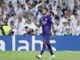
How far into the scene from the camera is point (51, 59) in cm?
1455

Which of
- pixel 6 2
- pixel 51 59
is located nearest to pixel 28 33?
pixel 6 2

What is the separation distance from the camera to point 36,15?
21281 mm

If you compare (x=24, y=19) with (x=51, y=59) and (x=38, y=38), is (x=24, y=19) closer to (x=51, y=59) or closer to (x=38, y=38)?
(x=38, y=38)

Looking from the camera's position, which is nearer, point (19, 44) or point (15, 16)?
point (19, 44)

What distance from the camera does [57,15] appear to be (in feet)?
69.7

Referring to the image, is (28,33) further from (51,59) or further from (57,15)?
(51,59)

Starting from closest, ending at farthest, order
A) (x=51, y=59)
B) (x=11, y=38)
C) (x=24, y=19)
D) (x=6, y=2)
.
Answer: (x=51, y=59) < (x=11, y=38) < (x=24, y=19) < (x=6, y=2)

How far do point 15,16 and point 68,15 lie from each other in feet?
10.7

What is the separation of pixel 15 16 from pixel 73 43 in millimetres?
4071

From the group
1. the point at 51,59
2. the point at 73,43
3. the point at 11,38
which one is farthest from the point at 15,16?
the point at 51,59

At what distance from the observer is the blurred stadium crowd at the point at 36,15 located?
20281 millimetres

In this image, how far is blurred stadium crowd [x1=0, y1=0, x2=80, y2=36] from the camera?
66.5 ft

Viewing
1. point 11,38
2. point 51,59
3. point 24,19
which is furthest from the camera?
point 24,19

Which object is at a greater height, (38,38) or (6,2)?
(6,2)
